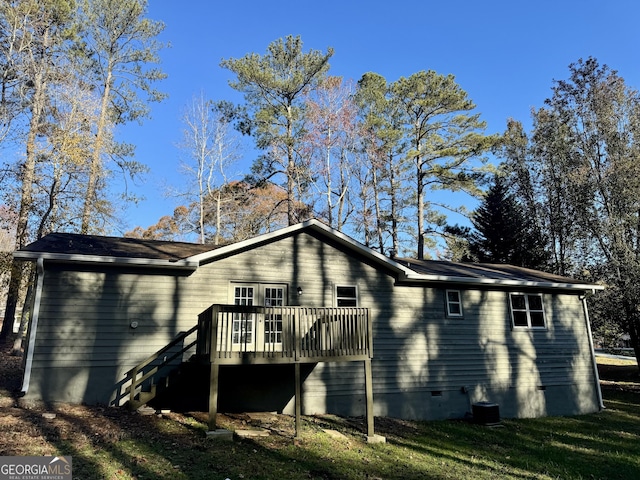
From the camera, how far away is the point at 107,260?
965 centimetres

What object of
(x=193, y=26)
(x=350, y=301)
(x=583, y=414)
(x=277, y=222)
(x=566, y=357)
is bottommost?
(x=583, y=414)

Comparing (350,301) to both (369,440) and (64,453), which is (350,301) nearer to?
(369,440)

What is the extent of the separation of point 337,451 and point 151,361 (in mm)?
4721

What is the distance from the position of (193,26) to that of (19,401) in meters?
14.4

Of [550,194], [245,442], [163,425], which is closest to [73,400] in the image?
[163,425]

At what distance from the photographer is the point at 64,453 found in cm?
614

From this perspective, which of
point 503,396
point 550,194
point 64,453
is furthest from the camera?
point 550,194

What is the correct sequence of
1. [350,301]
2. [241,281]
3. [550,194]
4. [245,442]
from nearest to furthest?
A: [245,442] < [241,281] < [350,301] < [550,194]

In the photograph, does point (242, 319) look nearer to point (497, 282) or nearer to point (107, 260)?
point (107, 260)

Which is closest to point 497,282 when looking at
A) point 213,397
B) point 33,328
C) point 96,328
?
point 213,397

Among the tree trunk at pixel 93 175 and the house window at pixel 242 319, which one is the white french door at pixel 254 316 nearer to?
the house window at pixel 242 319

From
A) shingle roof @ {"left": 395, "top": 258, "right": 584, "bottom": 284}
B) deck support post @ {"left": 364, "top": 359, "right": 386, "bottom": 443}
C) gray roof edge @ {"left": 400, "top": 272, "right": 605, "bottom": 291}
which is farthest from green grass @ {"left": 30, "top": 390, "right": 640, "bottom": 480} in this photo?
shingle roof @ {"left": 395, "top": 258, "right": 584, "bottom": 284}

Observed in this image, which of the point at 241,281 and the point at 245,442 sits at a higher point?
the point at 241,281

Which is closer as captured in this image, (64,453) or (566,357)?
(64,453)
